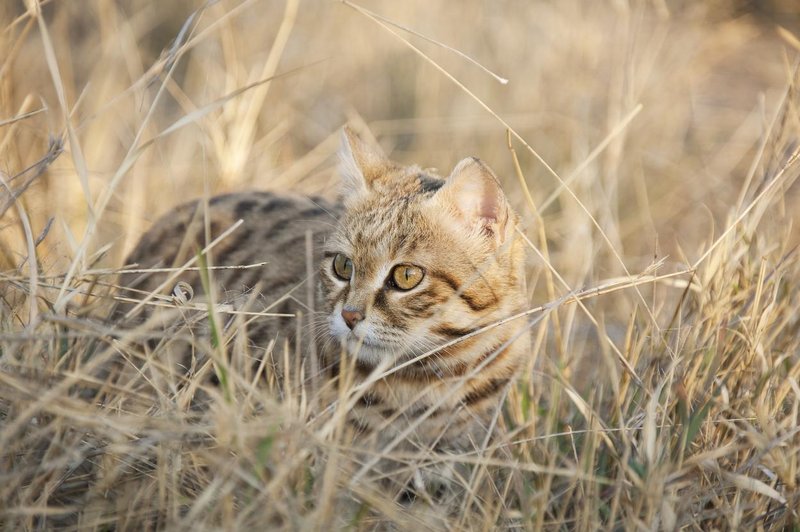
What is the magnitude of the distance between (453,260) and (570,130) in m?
2.94

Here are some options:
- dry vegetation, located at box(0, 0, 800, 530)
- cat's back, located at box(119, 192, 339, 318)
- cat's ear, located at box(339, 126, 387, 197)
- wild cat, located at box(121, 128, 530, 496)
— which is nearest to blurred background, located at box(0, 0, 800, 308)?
dry vegetation, located at box(0, 0, 800, 530)

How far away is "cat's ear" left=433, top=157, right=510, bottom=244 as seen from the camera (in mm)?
2771

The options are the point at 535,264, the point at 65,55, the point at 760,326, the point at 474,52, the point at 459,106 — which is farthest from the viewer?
the point at 474,52

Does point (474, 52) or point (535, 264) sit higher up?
point (474, 52)

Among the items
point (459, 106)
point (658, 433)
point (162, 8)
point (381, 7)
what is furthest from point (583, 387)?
point (162, 8)

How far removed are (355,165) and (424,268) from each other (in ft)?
2.00

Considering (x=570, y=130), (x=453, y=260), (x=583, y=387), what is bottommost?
(x=583, y=387)

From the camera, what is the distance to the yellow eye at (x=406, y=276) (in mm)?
2775

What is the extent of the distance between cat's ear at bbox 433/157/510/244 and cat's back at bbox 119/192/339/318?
61 cm

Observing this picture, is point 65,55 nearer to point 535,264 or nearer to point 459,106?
point 459,106

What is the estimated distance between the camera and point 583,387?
3.71 m

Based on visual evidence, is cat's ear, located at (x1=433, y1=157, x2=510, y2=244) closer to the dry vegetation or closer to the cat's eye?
the dry vegetation

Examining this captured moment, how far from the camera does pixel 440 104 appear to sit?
605 cm

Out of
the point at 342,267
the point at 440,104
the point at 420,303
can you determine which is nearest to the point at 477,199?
the point at 420,303
